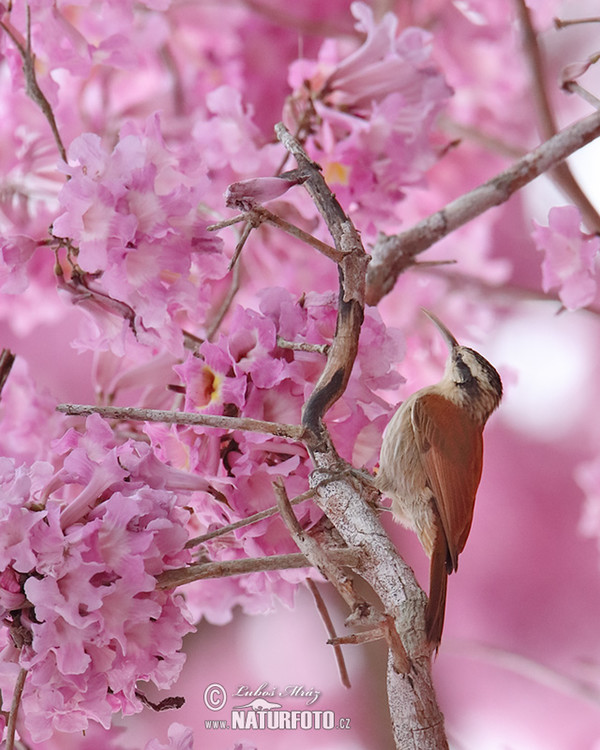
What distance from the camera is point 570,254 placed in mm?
337

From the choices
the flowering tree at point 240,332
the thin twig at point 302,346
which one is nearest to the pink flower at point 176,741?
the flowering tree at point 240,332

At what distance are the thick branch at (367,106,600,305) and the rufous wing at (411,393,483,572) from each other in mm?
58

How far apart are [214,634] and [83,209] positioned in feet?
0.84

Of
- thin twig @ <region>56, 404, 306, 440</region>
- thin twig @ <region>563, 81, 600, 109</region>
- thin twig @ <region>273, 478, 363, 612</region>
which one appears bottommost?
thin twig @ <region>273, 478, 363, 612</region>

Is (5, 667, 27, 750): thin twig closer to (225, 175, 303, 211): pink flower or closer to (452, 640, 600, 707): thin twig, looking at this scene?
(225, 175, 303, 211): pink flower

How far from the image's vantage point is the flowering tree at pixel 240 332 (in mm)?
216

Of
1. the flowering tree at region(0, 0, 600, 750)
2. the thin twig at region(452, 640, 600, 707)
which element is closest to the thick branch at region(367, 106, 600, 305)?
the flowering tree at region(0, 0, 600, 750)

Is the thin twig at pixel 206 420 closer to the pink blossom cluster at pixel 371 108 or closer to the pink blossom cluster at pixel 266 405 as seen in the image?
the pink blossom cluster at pixel 266 405

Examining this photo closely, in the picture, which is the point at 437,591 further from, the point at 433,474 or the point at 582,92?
the point at 582,92

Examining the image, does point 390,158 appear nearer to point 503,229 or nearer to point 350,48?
point 350,48

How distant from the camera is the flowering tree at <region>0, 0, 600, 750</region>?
8.5 inches

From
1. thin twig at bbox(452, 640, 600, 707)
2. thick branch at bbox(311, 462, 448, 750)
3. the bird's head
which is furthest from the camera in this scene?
thin twig at bbox(452, 640, 600, 707)

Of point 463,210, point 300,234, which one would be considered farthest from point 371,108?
point 300,234

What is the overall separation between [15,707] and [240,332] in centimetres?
11
